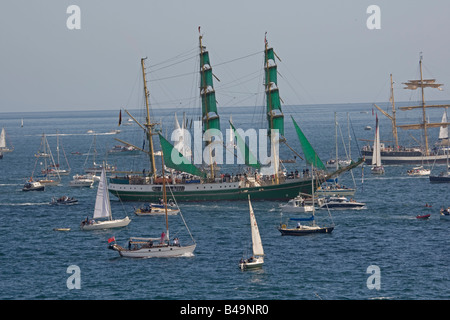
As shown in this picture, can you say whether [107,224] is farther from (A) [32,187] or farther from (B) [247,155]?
(A) [32,187]

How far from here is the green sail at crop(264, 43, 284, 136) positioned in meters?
120

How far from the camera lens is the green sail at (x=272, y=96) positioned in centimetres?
12019

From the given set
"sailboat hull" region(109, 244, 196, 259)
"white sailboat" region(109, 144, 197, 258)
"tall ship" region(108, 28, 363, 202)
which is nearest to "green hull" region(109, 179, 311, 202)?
"tall ship" region(108, 28, 363, 202)

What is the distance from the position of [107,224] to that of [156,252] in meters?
18.8

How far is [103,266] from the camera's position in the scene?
7219 centimetres

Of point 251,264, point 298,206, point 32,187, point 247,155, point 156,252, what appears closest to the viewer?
point 251,264

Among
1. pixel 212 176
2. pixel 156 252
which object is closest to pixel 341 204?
pixel 212 176

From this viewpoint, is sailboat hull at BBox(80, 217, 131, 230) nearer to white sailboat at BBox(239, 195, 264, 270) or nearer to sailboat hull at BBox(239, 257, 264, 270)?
white sailboat at BBox(239, 195, 264, 270)

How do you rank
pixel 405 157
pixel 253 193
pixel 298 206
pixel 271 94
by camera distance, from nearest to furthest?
pixel 298 206, pixel 253 193, pixel 271 94, pixel 405 157

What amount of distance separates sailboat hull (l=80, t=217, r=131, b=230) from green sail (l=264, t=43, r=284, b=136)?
3555cm

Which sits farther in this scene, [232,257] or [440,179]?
[440,179]

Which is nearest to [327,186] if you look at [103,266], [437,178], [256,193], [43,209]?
[256,193]

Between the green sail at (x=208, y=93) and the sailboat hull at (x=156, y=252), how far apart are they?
47.0 meters

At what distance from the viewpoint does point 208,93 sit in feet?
394
